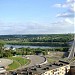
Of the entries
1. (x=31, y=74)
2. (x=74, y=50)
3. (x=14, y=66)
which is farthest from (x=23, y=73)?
(x=74, y=50)

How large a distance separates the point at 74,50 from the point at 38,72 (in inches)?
950

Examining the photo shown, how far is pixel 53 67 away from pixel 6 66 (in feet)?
19.3

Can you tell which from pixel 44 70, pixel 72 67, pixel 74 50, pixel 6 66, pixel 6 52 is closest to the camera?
pixel 44 70

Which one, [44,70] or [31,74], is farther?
[44,70]

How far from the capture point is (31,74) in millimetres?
18328

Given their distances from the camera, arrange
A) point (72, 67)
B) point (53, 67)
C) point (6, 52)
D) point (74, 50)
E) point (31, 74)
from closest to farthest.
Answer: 1. point (31, 74)
2. point (53, 67)
3. point (72, 67)
4. point (6, 52)
5. point (74, 50)

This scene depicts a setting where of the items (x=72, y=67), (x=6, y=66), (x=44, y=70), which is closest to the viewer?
(x=44, y=70)

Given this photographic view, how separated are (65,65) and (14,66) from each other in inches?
245

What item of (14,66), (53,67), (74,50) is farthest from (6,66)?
(74,50)

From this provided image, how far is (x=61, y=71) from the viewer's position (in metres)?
21.9

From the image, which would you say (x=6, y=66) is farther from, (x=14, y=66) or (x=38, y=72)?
(x=38, y=72)

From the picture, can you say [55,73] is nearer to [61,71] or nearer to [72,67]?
[61,71]

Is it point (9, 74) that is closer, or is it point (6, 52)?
point (9, 74)

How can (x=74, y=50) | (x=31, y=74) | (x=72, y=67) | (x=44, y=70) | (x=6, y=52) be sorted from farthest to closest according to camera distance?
(x=74, y=50), (x=6, y=52), (x=72, y=67), (x=44, y=70), (x=31, y=74)
